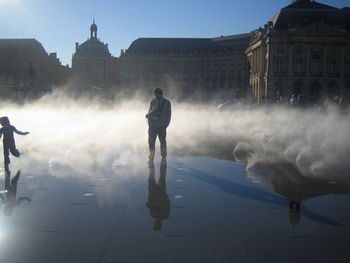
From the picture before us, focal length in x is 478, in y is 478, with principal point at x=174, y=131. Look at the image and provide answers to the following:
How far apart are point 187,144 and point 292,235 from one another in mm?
11136

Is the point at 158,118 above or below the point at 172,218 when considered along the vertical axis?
above

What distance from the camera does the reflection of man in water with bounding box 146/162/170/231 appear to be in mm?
7027

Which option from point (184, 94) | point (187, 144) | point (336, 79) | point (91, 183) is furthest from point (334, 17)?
point (91, 183)

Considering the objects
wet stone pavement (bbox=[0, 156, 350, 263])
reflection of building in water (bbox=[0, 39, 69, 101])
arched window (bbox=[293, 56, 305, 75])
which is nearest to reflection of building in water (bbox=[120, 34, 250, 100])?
reflection of building in water (bbox=[0, 39, 69, 101])

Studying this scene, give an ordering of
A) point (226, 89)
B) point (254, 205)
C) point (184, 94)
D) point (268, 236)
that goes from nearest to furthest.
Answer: point (268, 236) → point (254, 205) → point (226, 89) → point (184, 94)

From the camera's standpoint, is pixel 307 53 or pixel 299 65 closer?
pixel 307 53

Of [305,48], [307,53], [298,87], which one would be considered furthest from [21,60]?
[307,53]

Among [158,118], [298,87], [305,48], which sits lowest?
[158,118]

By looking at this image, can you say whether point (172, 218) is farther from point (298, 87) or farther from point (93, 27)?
point (93, 27)

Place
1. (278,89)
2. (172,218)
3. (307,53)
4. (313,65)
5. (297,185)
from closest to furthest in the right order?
(172,218) < (297,185) < (278,89) < (307,53) < (313,65)

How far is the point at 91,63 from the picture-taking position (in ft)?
432

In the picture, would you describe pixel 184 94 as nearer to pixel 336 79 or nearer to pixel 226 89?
pixel 226 89

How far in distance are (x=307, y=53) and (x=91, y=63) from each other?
6988 cm

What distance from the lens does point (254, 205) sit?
774 cm
